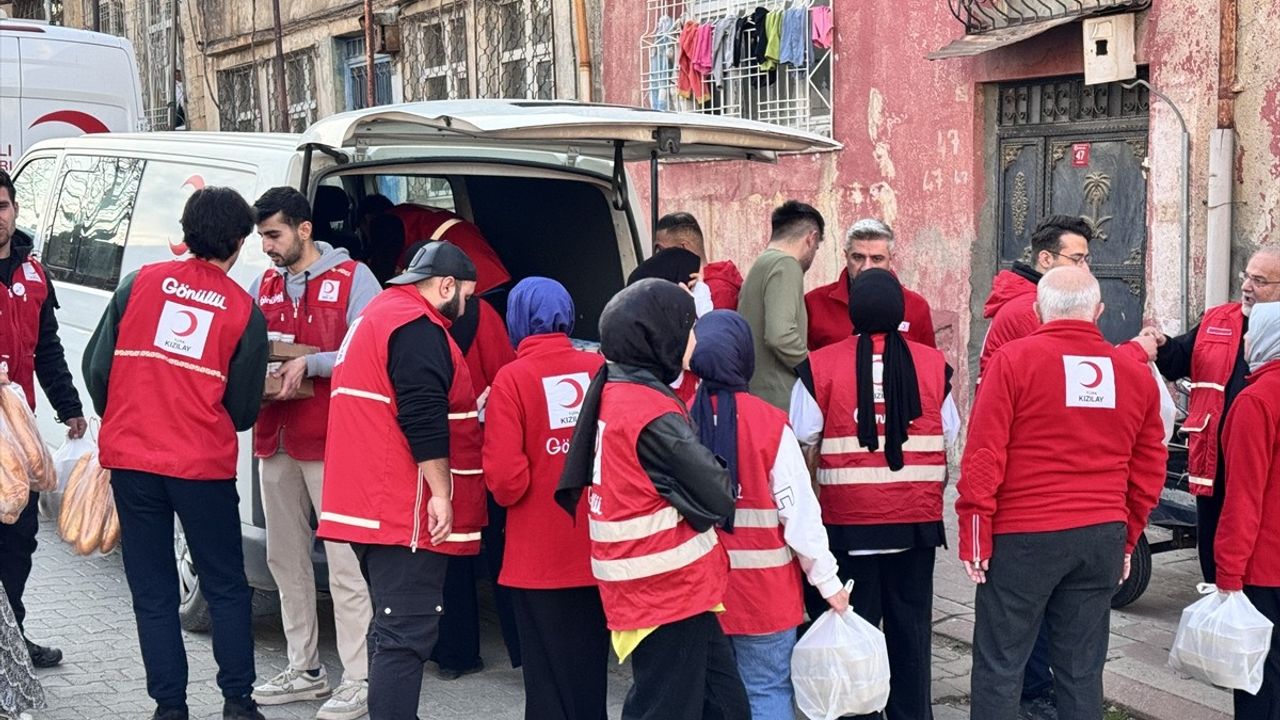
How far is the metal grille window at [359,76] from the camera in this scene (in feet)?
54.5

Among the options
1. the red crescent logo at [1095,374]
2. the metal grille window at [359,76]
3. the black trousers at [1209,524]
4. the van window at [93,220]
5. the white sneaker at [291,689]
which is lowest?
the white sneaker at [291,689]

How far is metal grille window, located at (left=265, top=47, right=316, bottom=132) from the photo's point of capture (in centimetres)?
1788

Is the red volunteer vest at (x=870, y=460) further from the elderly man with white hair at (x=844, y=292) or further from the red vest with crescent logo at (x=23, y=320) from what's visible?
the red vest with crescent logo at (x=23, y=320)

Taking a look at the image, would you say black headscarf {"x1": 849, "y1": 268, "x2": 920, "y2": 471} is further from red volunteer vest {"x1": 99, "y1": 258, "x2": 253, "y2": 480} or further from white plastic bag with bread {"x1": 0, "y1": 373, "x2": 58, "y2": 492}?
white plastic bag with bread {"x1": 0, "y1": 373, "x2": 58, "y2": 492}

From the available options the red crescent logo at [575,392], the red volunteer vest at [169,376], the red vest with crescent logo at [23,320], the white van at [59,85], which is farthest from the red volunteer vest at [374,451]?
the white van at [59,85]

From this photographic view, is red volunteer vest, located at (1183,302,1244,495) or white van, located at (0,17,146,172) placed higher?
white van, located at (0,17,146,172)

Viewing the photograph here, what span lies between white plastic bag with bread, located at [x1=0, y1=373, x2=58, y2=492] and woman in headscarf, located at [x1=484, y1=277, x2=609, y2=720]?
1973 mm

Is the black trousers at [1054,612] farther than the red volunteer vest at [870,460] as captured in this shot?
No

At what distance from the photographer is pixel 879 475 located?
473 centimetres

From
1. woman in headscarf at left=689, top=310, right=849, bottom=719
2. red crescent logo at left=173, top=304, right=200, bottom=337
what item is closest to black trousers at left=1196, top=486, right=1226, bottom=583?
woman in headscarf at left=689, top=310, right=849, bottom=719

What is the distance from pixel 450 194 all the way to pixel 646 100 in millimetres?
5786

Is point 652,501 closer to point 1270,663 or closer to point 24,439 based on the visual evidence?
point 1270,663

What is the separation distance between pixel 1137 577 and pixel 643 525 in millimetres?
3513

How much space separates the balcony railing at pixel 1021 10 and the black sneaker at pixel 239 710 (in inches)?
235
